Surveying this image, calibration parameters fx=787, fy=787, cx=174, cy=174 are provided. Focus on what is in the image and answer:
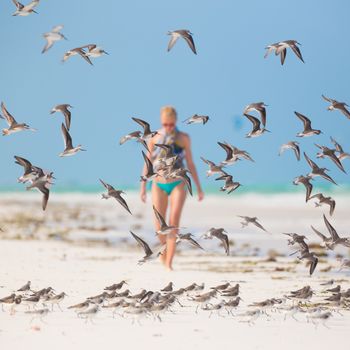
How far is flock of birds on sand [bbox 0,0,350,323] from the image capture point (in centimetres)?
977

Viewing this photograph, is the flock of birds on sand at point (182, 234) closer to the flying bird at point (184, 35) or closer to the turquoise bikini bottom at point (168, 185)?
the flying bird at point (184, 35)

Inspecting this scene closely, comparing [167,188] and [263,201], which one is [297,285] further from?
[263,201]

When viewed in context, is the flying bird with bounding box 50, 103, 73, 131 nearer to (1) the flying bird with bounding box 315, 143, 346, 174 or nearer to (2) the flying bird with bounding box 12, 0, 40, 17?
(2) the flying bird with bounding box 12, 0, 40, 17

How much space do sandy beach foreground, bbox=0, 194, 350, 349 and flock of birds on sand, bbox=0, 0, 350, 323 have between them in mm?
138

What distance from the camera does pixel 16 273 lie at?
46.0ft

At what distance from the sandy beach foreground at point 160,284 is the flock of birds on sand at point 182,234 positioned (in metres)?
0.14

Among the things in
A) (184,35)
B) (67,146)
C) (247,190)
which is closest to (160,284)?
(67,146)

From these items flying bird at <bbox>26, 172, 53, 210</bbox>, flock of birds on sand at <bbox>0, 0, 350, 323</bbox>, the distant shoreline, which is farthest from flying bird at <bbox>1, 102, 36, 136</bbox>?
the distant shoreline

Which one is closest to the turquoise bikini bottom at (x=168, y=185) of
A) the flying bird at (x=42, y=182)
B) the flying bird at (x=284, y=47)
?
the flying bird at (x=284, y=47)

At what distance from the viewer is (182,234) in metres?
11.5

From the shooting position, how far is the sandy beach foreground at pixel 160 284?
8.79m

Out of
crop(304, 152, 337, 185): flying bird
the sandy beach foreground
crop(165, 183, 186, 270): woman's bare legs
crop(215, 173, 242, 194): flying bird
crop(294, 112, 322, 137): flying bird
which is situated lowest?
the sandy beach foreground

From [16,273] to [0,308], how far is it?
3.81m

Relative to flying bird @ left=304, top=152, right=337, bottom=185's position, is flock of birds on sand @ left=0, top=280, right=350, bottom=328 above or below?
below
